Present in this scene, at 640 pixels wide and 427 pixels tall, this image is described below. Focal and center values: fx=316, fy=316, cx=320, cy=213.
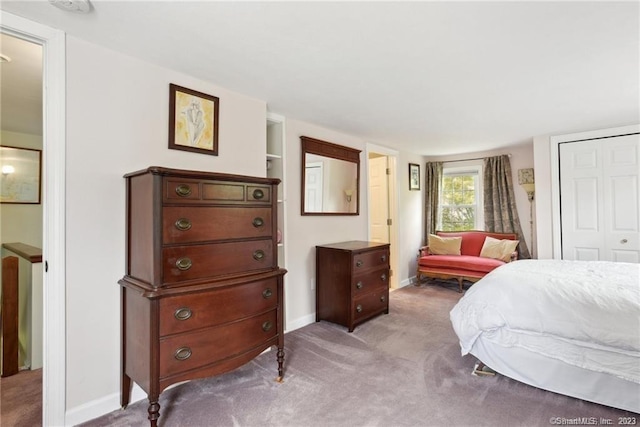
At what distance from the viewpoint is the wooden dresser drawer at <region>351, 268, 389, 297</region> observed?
3.29m

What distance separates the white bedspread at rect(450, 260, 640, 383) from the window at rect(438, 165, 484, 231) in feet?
9.80

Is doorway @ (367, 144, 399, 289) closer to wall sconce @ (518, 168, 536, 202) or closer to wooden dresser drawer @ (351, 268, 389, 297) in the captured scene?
wooden dresser drawer @ (351, 268, 389, 297)

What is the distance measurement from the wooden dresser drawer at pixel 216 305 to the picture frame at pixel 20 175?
3150 millimetres

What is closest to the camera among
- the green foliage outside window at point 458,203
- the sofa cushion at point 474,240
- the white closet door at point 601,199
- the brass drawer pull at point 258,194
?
the brass drawer pull at point 258,194

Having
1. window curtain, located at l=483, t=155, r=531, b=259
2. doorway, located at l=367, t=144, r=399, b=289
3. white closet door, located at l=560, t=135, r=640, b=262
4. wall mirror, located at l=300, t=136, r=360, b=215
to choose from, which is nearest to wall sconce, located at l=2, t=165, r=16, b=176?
wall mirror, located at l=300, t=136, r=360, b=215

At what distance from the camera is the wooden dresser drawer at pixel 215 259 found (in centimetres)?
176

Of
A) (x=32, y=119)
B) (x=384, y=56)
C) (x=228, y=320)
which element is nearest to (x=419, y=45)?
(x=384, y=56)

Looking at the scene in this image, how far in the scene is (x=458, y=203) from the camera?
5.68m

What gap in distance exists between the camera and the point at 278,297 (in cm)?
228

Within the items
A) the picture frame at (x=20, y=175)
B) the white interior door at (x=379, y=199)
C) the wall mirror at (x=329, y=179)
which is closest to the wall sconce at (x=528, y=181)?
the white interior door at (x=379, y=199)

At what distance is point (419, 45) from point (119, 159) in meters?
1.99

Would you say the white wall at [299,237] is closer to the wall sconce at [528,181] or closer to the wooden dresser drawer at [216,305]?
the wooden dresser drawer at [216,305]

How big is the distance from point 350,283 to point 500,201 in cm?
334

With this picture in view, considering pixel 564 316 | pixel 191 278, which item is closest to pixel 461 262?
pixel 564 316
